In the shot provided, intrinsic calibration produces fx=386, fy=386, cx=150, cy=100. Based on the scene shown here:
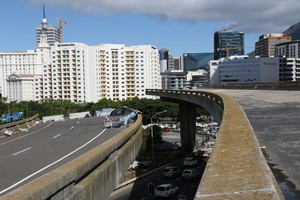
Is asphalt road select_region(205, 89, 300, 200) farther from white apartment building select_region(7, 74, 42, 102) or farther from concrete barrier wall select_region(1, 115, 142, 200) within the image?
white apartment building select_region(7, 74, 42, 102)

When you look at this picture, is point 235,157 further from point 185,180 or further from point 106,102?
point 106,102

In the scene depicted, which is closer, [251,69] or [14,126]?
[14,126]

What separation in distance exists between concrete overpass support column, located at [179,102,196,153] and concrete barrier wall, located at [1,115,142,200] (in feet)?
138

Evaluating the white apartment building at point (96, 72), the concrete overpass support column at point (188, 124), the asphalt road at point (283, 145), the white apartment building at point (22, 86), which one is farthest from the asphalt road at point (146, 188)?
the white apartment building at point (22, 86)

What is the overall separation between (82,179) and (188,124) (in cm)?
4734

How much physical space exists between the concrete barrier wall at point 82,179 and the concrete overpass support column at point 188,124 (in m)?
42.1

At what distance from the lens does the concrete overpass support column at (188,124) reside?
55312 mm

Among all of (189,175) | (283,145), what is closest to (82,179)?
(283,145)

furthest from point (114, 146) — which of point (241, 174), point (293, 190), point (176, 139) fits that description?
point (176, 139)

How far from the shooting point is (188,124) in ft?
181

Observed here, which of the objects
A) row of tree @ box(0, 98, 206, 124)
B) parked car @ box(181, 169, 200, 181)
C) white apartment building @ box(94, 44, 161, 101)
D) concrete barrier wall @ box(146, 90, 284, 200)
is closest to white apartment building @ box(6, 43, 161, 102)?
white apartment building @ box(94, 44, 161, 101)

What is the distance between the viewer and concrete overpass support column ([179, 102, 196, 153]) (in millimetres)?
55312

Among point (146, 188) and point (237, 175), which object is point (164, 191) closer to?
point (146, 188)

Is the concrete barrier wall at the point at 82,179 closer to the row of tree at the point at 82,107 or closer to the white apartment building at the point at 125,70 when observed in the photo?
the row of tree at the point at 82,107
